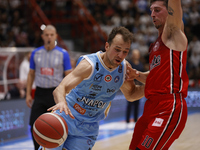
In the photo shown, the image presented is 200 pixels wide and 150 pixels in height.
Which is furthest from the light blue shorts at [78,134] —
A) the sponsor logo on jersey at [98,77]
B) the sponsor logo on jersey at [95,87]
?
the sponsor logo on jersey at [98,77]

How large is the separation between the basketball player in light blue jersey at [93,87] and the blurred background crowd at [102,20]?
8777 mm

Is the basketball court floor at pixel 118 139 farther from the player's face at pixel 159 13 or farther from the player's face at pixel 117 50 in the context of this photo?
the player's face at pixel 159 13

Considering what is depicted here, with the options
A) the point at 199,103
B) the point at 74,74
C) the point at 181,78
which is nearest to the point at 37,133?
the point at 74,74

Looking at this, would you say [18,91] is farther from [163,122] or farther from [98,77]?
[163,122]

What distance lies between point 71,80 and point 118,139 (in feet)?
14.3

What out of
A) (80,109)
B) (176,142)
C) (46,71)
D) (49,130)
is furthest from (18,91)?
(49,130)

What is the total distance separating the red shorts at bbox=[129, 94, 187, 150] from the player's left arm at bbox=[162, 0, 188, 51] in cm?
52

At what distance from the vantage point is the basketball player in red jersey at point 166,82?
2977mm

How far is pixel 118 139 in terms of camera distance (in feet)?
23.8

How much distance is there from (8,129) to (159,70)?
16.3ft

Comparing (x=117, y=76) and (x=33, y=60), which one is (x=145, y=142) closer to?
(x=117, y=76)

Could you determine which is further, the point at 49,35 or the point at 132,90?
the point at 49,35

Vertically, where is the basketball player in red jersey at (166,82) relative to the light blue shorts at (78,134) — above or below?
above

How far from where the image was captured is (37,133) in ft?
9.70
